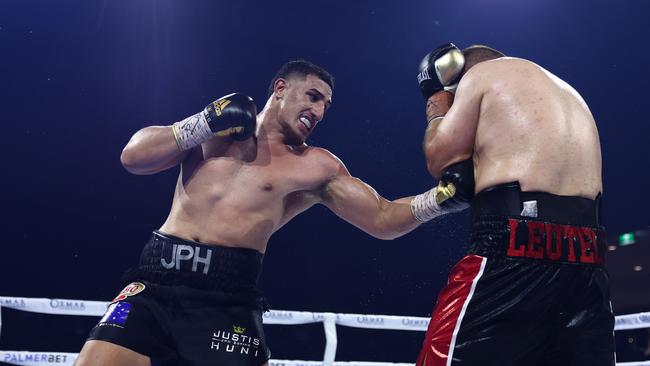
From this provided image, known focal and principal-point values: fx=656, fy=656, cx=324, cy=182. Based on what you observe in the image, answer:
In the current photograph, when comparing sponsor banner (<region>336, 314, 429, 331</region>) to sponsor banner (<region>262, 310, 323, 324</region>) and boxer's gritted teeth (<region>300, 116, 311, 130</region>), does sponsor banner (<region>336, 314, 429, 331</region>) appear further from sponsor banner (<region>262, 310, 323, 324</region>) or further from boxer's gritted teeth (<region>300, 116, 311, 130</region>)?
boxer's gritted teeth (<region>300, 116, 311, 130</region>)

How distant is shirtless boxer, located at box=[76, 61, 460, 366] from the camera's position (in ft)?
8.36

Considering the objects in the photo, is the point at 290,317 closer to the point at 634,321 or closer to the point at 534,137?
the point at 634,321

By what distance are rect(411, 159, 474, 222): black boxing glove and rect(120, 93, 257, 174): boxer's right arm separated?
0.88m

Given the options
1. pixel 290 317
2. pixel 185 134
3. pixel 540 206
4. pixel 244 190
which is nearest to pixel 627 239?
pixel 290 317

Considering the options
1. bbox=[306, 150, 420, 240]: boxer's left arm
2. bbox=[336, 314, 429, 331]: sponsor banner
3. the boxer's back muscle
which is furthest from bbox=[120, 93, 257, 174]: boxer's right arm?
bbox=[336, 314, 429, 331]: sponsor banner

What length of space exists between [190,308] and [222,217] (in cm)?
42

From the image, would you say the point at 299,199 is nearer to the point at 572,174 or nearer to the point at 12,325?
the point at 572,174

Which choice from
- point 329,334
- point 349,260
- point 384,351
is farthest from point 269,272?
point 329,334

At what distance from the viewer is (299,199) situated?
10.4 feet

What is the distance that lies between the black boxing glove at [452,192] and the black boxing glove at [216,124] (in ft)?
2.86

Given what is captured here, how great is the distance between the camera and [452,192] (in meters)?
2.25

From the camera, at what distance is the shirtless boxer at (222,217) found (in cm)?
255

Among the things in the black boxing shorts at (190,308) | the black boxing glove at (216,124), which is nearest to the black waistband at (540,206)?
the black boxing shorts at (190,308)

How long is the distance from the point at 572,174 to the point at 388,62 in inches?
196
